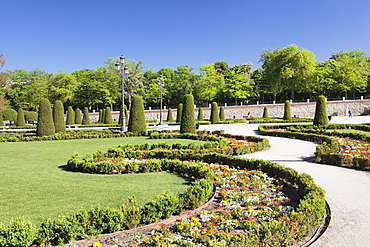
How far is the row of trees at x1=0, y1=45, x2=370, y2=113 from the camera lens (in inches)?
2007

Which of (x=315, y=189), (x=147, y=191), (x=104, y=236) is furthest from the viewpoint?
(x=147, y=191)

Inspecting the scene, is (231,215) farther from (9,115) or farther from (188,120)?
(9,115)

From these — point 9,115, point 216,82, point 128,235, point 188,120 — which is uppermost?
point 216,82

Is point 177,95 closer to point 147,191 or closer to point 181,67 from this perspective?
point 181,67

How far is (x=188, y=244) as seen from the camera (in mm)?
3641

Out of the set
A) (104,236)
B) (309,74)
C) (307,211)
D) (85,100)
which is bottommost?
(104,236)

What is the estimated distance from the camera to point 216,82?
181 feet

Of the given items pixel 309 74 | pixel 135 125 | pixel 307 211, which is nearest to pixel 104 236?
pixel 307 211

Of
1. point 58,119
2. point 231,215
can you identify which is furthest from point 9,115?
point 231,215

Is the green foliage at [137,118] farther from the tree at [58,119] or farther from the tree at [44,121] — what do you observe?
the tree at [58,119]

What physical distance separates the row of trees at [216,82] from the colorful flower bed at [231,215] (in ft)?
153

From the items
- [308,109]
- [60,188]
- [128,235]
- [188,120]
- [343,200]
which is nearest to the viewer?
[128,235]

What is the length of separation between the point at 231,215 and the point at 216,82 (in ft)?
169

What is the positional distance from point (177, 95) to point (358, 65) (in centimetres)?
3605
